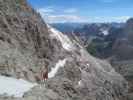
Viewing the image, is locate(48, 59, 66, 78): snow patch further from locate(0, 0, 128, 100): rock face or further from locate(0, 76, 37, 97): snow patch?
locate(0, 76, 37, 97): snow patch

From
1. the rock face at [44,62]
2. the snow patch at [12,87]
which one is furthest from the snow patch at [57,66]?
the snow patch at [12,87]

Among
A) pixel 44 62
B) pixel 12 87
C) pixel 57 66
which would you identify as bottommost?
pixel 57 66

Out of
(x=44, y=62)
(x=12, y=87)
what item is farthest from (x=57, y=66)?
(x=12, y=87)

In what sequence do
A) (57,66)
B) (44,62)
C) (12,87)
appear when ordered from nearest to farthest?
(12,87) → (44,62) → (57,66)

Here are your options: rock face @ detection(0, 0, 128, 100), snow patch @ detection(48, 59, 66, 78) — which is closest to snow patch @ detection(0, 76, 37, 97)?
rock face @ detection(0, 0, 128, 100)

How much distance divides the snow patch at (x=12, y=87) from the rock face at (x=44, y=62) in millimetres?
721

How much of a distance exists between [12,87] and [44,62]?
30.3 metres

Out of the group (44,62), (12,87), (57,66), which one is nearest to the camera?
(12,87)

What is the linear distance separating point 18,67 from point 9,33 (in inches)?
543

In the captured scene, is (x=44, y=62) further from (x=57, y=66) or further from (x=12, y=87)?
(x=12, y=87)

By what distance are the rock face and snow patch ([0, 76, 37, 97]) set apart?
28.4 inches

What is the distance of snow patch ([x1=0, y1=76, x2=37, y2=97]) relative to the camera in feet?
63.8

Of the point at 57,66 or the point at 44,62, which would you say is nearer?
the point at 44,62

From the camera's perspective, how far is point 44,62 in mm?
51219
